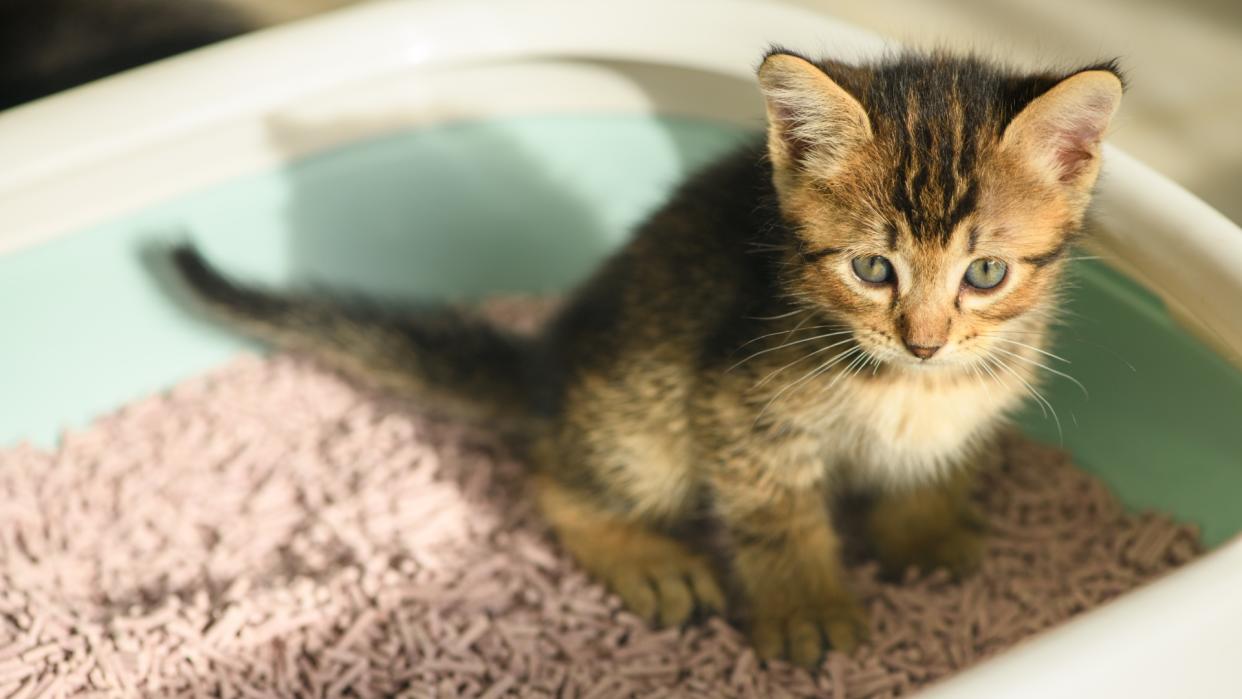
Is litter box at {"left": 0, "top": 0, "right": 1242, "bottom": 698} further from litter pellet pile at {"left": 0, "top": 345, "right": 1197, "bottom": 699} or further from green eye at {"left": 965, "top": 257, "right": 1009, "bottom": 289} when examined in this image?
green eye at {"left": 965, "top": 257, "right": 1009, "bottom": 289}

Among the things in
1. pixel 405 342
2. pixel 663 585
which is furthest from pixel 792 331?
pixel 405 342

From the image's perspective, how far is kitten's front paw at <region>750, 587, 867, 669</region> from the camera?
150 centimetres

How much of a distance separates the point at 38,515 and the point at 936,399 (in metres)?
1.45

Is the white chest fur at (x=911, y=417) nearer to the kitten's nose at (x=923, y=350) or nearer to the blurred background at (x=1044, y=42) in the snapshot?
the kitten's nose at (x=923, y=350)

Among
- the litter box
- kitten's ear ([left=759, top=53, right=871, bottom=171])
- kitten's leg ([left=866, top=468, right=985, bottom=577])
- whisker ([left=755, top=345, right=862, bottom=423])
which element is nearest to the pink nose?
whisker ([left=755, top=345, right=862, bottom=423])

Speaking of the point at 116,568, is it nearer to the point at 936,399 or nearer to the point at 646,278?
the point at 646,278

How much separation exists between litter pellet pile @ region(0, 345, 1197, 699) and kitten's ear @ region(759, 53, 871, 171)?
0.71 meters

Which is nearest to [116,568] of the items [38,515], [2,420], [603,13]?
[38,515]

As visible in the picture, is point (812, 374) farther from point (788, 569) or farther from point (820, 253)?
point (788, 569)

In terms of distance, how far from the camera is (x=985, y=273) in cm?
119

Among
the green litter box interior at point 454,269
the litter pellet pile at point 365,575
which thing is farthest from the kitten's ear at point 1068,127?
the litter pellet pile at point 365,575

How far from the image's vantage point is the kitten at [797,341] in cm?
117

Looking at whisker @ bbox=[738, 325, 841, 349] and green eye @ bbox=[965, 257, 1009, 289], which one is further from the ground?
green eye @ bbox=[965, 257, 1009, 289]

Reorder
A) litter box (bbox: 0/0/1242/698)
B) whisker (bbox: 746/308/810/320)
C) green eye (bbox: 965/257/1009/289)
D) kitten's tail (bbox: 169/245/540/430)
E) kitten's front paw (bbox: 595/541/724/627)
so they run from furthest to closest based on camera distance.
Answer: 1. kitten's tail (bbox: 169/245/540/430)
2. kitten's front paw (bbox: 595/541/724/627)
3. litter box (bbox: 0/0/1242/698)
4. whisker (bbox: 746/308/810/320)
5. green eye (bbox: 965/257/1009/289)
